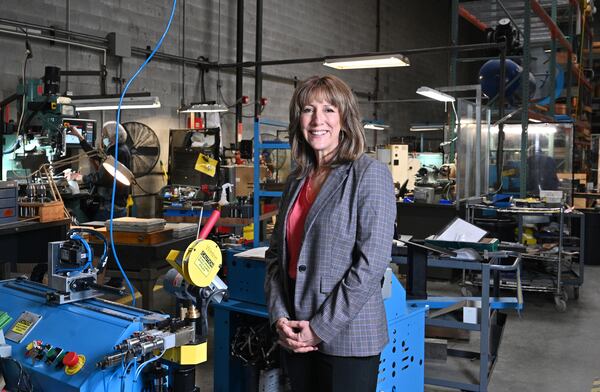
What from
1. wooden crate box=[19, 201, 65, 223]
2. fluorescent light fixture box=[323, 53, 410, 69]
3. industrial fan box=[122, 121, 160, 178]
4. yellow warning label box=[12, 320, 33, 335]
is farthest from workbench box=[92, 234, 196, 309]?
industrial fan box=[122, 121, 160, 178]

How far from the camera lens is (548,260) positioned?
503cm

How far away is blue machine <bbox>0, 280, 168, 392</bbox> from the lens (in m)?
1.56

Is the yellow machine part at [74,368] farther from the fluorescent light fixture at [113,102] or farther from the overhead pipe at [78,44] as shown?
the overhead pipe at [78,44]

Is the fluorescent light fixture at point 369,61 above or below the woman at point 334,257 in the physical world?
above

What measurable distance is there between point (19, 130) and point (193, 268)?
→ 154 inches

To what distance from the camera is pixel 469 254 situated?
9.56 ft

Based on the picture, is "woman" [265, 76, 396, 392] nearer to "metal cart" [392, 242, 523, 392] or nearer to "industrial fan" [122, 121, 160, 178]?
"metal cart" [392, 242, 523, 392]

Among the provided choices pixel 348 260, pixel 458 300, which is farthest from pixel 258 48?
pixel 348 260

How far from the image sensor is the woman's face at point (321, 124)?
164 centimetres

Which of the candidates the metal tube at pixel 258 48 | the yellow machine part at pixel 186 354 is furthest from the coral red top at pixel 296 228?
the metal tube at pixel 258 48

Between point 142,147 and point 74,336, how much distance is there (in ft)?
17.9

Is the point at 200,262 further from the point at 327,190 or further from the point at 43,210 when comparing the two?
the point at 43,210

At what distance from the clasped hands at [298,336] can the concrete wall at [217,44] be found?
16.8 feet

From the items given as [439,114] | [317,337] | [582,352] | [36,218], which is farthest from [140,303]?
[439,114]
